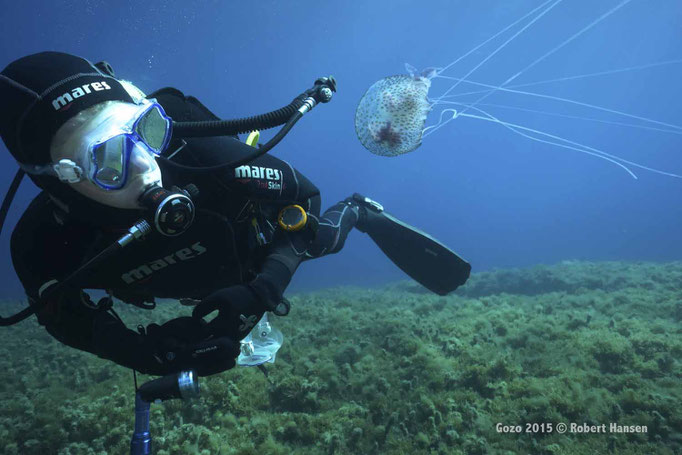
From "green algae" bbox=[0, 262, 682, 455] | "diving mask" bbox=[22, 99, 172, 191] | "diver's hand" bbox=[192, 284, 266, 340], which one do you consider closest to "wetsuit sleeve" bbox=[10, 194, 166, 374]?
"diver's hand" bbox=[192, 284, 266, 340]

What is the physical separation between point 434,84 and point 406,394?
5361 centimetres

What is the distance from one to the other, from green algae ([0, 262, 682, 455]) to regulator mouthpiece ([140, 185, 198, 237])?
267cm

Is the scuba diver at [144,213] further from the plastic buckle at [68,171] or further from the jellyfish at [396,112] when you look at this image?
the jellyfish at [396,112]

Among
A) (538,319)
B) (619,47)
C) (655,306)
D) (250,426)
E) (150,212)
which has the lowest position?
(250,426)

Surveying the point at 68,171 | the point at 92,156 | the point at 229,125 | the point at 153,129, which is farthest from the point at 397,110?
the point at 68,171

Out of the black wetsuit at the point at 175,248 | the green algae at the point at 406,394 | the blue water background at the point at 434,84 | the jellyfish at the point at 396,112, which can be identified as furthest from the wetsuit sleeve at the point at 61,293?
the blue water background at the point at 434,84

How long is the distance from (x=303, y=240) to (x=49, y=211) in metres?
1.83

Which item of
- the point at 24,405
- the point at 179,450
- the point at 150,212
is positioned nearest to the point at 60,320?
the point at 150,212

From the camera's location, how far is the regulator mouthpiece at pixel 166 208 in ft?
5.62

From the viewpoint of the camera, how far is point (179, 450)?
11.0 feet

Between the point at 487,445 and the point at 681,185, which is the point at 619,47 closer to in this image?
the point at 487,445

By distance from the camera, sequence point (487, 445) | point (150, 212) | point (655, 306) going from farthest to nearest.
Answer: point (655, 306)
point (487, 445)
point (150, 212)

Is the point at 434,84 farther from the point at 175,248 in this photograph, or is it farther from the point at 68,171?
the point at 68,171

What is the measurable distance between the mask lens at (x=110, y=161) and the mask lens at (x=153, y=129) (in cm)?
15
